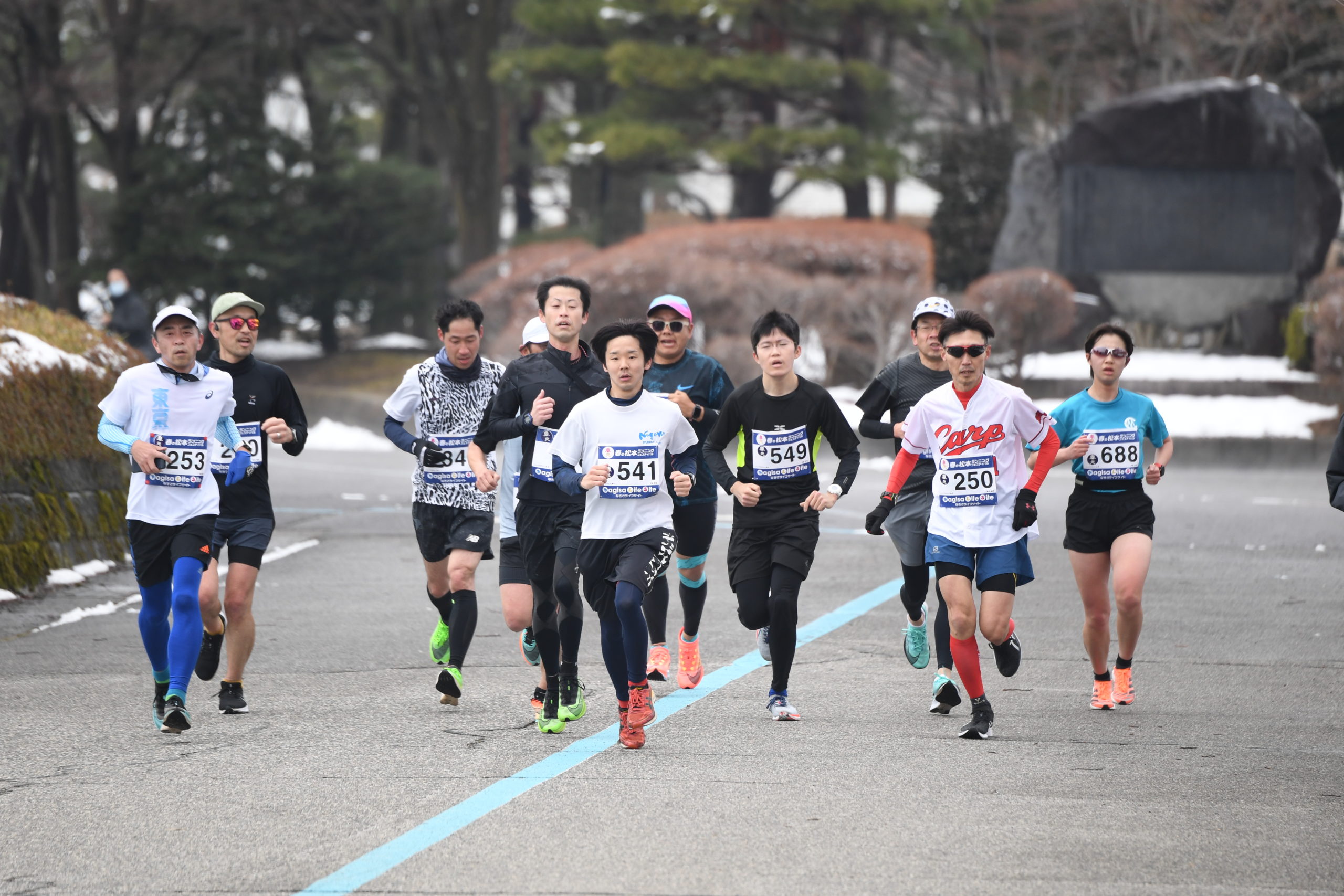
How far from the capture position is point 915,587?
820 centimetres

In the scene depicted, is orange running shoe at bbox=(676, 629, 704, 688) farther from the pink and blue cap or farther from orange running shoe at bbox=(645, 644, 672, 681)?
the pink and blue cap

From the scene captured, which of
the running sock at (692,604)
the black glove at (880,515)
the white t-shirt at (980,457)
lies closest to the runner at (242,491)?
the running sock at (692,604)

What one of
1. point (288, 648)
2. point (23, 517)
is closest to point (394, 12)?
point (23, 517)

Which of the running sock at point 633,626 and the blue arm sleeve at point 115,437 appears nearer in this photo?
the running sock at point 633,626

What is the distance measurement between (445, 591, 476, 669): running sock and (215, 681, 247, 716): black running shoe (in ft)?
3.00

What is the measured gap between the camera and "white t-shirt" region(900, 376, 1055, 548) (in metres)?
7.14

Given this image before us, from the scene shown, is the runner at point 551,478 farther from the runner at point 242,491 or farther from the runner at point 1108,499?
the runner at point 1108,499

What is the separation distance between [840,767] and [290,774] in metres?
2.00

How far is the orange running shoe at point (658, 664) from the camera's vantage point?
8.33 m

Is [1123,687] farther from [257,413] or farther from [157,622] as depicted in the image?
[157,622]

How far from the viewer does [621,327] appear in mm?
6965

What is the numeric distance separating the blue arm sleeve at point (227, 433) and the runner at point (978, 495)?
9.27ft

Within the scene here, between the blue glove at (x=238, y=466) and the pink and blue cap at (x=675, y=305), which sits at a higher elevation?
the pink and blue cap at (x=675, y=305)

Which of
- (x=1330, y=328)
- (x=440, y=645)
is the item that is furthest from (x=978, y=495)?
(x=1330, y=328)
